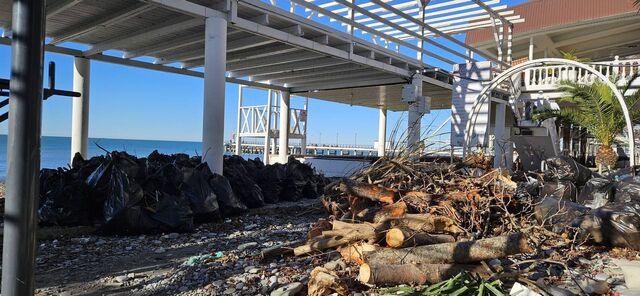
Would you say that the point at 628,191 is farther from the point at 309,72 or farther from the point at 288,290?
the point at 309,72

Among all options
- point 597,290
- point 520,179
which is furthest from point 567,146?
point 597,290

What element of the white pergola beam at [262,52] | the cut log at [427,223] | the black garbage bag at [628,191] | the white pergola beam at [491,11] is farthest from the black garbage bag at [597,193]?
the white pergola beam at [491,11]

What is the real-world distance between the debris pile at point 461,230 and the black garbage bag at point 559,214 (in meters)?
0.01

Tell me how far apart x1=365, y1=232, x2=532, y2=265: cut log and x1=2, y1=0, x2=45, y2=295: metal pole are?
2.24 metres

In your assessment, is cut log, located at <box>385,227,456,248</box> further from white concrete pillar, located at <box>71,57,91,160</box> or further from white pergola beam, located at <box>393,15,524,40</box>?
white pergola beam, located at <box>393,15,524,40</box>

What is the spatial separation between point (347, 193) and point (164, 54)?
7713 millimetres

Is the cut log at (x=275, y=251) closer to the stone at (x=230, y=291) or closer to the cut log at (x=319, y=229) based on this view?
the cut log at (x=319, y=229)

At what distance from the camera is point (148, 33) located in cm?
876

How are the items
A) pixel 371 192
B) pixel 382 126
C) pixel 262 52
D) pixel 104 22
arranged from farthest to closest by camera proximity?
pixel 382 126, pixel 262 52, pixel 104 22, pixel 371 192

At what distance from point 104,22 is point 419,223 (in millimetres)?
6981

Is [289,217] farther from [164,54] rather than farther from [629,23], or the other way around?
[629,23]

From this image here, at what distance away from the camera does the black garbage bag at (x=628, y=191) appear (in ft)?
18.0

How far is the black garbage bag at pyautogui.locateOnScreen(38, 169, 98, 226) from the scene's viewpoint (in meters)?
5.73

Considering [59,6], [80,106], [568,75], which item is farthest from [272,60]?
[568,75]
